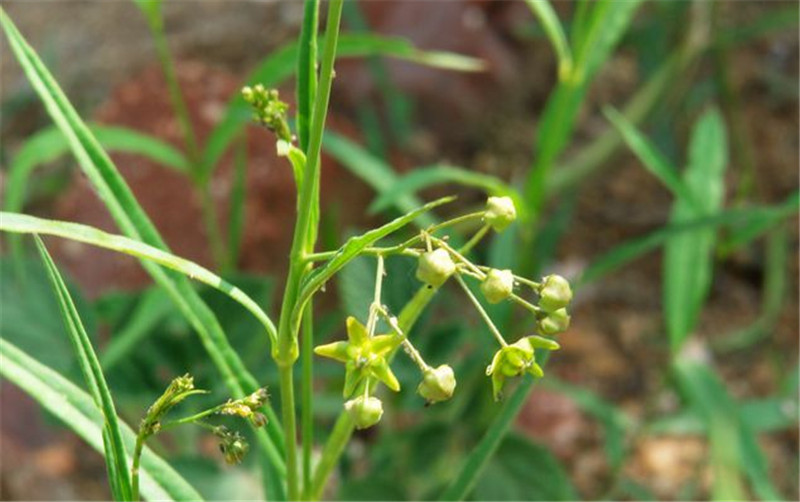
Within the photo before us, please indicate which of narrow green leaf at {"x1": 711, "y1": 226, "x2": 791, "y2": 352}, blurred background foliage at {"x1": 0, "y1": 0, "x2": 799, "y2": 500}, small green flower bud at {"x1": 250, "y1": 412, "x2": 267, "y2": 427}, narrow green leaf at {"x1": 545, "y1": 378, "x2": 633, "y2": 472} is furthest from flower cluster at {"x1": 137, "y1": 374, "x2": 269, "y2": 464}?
narrow green leaf at {"x1": 711, "y1": 226, "x2": 791, "y2": 352}

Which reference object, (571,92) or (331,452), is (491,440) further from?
(571,92)

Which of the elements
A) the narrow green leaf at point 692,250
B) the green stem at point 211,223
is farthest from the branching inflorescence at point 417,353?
the green stem at point 211,223

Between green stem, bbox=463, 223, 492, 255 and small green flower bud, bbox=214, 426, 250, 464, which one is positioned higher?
green stem, bbox=463, 223, 492, 255

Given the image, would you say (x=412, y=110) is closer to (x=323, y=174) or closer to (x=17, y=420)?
(x=323, y=174)

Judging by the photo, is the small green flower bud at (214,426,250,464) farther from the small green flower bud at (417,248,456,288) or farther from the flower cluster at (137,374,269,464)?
the small green flower bud at (417,248,456,288)

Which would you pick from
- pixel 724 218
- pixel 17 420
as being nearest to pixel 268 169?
pixel 17 420

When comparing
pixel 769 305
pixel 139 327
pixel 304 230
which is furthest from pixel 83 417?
pixel 769 305

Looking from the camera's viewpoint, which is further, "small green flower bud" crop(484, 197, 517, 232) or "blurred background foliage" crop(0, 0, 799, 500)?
"blurred background foliage" crop(0, 0, 799, 500)

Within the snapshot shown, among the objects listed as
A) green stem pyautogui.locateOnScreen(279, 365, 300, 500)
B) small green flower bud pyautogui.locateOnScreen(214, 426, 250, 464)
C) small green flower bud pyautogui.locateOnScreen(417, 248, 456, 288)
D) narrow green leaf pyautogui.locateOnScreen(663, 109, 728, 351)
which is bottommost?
small green flower bud pyautogui.locateOnScreen(214, 426, 250, 464)
